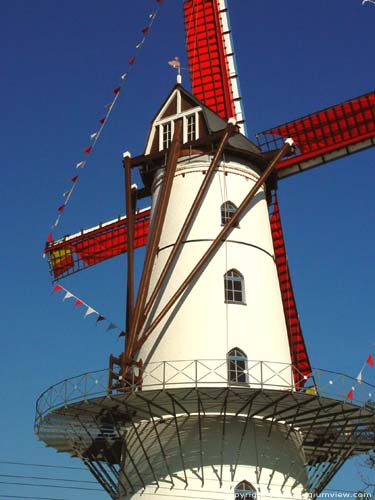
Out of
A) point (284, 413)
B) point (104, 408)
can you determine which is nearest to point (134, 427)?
point (104, 408)

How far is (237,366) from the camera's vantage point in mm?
22344

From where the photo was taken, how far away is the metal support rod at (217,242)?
75.0 feet

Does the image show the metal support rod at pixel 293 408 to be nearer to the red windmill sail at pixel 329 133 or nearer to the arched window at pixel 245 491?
the arched window at pixel 245 491

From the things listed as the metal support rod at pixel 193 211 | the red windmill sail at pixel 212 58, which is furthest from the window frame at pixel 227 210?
the red windmill sail at pixel 212 58

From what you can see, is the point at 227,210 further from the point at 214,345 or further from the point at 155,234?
the point at 214,345

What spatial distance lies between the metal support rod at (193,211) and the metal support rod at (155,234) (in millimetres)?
349

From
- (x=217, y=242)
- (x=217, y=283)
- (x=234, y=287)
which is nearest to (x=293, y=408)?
(x=234, y=287)

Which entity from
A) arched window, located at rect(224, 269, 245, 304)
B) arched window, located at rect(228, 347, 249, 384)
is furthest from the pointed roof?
arched window, located at rect(228, 347, 249, 384)

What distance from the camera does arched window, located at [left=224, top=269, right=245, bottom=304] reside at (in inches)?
933

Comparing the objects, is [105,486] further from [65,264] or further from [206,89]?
[206,89]

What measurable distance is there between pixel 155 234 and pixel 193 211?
1447 mm

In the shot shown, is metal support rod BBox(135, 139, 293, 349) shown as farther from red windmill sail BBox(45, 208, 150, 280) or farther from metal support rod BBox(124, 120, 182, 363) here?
red windmill sail BBox(45, 208, 150, 280)

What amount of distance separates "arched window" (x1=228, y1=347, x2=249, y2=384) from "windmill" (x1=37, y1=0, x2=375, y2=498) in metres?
0.04

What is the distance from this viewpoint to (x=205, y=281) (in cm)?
2378
